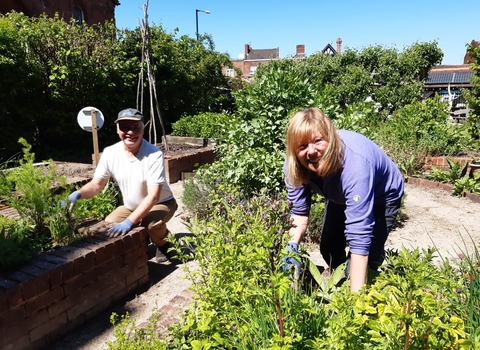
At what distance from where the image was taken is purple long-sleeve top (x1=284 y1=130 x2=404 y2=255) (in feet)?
6.22

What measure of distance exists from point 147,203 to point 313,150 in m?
1.83

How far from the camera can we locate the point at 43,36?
791 centimetres

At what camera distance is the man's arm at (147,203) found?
3.19m

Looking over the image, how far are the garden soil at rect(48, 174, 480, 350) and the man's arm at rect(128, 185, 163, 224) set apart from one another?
1.98 feet

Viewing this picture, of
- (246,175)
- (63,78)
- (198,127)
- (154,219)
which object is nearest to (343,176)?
(154,219)

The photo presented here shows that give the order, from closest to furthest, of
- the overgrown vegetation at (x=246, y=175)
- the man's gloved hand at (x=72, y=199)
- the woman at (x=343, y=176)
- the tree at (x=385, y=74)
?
the overgrown vegetation at (x=246, y=175), the woman at (x=343, y=176), the man's gloved hand at (x=72, y=199), the tree at (x=385, y=74)

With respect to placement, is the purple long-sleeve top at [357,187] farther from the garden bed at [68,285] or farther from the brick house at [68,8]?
the brick house at [68,8]

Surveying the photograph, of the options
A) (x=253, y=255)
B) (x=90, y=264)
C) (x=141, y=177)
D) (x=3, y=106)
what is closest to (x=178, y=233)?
(x=141, y=177)

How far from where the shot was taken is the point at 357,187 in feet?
6.25

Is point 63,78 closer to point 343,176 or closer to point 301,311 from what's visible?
point 343,176

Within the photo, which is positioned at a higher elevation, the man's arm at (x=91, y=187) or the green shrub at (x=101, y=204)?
the man's arm at (x=91, y=187)

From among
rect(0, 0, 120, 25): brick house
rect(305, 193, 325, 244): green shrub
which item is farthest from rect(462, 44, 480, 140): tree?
rect(0, 0, 120, 25): brick house

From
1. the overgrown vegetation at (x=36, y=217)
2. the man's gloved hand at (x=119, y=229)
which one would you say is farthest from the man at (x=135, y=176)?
the overgrown vegetation at (x=36, y=217)

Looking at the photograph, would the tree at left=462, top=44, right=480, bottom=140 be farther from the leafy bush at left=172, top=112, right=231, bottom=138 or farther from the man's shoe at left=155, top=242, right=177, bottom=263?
the man's shoe at left=155, top=242, right=177, bottom=263
